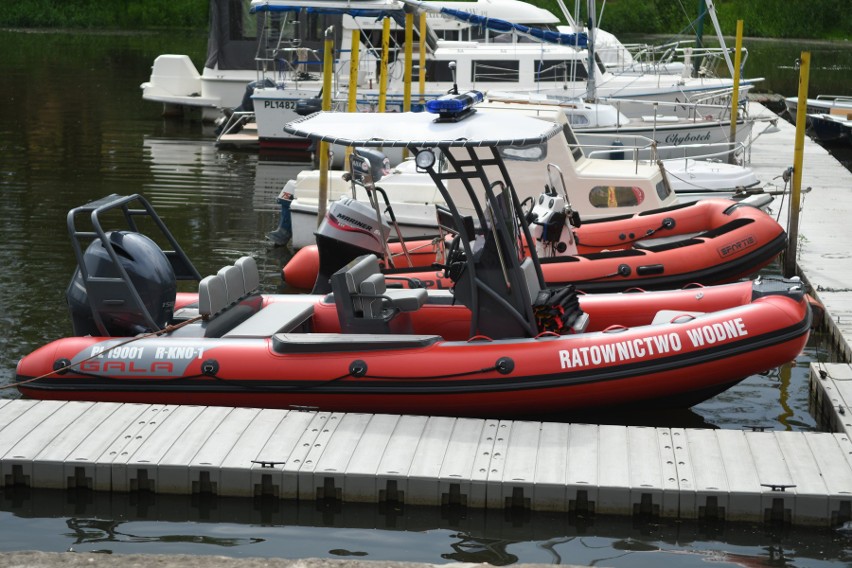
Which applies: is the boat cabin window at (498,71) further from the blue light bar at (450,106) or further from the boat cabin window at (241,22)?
the blue light bar at (450,106)

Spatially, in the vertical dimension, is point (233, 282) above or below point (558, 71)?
below

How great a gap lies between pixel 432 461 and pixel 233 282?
Answer: 2.42 m

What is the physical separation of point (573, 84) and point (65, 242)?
→ 35.8ft

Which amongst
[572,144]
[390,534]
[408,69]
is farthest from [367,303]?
[408,69]

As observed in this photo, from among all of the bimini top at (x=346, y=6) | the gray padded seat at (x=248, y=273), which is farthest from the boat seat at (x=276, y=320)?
the bimini top at (x=346, y=6)

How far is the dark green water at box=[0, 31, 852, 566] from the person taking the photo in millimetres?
6617

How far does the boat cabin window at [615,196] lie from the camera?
12719 mm

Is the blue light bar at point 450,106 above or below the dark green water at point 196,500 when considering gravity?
above

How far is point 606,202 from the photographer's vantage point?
12.8 metres

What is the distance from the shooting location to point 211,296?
846 cm

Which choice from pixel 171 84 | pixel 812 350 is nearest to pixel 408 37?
pixel 812 350

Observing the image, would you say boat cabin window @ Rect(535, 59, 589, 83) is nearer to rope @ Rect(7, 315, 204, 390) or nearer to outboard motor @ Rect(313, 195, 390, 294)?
outboard motor @ Rect(313, 195, 390, 294)

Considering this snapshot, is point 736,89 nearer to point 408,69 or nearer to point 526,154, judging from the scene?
point 408,69

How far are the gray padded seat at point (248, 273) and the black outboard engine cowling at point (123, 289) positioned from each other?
533 millimetres
